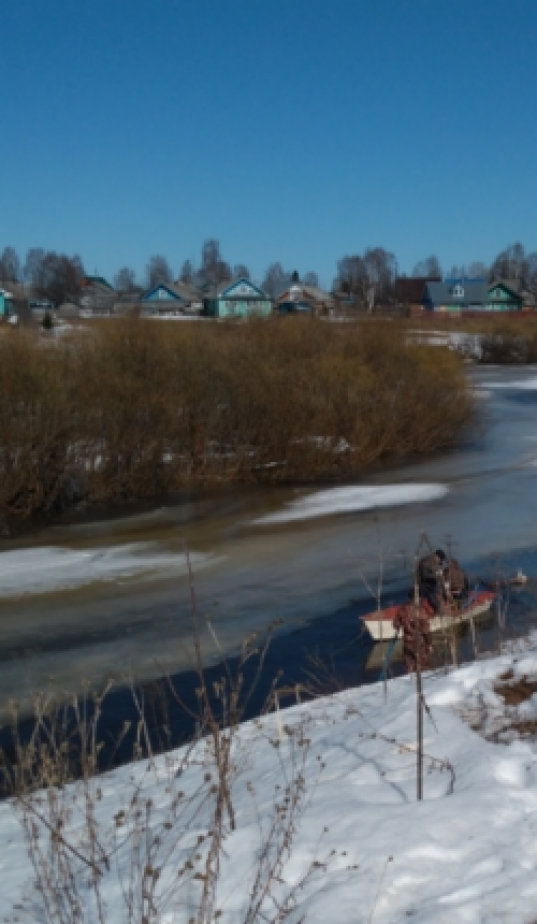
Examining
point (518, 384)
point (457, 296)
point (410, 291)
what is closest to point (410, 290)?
point (410, 291)

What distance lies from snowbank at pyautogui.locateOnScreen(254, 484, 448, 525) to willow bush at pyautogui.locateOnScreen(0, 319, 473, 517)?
296 centimetres

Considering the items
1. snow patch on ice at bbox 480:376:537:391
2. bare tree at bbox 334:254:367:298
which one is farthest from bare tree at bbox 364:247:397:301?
snow patch on ice at bbox 480:376:537:391

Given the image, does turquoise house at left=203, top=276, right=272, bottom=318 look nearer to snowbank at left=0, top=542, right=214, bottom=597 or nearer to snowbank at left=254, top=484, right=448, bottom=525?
snowbank at left=254, top=484, right=448, bottom=525

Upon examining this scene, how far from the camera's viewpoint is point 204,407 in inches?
892

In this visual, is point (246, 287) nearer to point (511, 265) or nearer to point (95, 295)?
point (95, 295)

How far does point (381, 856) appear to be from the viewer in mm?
3943

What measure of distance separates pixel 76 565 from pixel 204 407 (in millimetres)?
8893

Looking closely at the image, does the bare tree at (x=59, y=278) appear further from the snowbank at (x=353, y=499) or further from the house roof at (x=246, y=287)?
the snowbank at (x=353, y=499)

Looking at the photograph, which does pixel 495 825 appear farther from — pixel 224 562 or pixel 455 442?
pixel 455 442

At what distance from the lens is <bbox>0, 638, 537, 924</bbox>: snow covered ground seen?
3672 mm

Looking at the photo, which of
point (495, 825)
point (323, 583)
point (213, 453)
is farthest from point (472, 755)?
point (213, 453)

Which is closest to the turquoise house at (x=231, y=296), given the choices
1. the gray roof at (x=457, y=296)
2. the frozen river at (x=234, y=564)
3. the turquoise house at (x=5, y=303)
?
the turquoise house at (x=5, y=303)

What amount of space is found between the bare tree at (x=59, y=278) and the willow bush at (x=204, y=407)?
74.2 m

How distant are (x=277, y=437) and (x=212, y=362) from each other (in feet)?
7.97
